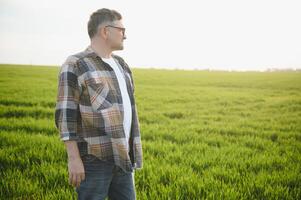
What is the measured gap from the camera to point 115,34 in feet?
8.29

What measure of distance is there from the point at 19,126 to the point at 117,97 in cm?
623

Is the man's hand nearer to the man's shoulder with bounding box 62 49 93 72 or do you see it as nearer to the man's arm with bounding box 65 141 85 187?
the man's arm with bounding box 65 141 85 187

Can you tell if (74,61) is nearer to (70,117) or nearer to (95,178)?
(70,117)

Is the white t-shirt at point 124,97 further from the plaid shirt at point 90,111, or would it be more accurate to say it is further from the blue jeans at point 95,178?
the blue jeans at point 95,178

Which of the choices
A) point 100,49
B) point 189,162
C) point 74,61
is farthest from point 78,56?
point 189,162

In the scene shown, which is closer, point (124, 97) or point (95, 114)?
point (95, 114)

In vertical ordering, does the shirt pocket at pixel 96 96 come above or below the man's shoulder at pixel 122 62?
below

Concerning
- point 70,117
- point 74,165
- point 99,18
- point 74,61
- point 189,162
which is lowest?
point 189,162

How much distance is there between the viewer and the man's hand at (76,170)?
223 cm

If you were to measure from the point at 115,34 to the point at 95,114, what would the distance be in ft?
2.24

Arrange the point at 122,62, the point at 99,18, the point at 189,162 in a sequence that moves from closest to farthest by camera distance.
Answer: the point at 99,18 < the point at 122,62 < the point at 189,162

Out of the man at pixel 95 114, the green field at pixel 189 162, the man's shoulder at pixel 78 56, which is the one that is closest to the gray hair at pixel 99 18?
the man at pixel 95 114

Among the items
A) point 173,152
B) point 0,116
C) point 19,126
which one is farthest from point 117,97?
point 0,116

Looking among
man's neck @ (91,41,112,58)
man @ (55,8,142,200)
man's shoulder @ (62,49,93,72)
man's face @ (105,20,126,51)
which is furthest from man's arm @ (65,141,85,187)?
man's face @ (105,20,126,51)
